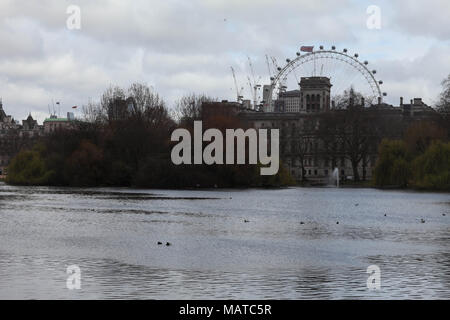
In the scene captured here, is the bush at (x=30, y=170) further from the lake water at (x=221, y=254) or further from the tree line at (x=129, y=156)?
the lake water at (x=221, y=254)

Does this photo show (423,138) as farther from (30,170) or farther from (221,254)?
(221,254)

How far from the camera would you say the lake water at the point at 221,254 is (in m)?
22.3

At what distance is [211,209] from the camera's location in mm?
58312

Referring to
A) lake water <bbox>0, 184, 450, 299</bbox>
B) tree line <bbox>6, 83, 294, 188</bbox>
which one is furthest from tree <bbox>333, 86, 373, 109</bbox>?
lake water <bbox>0, 184, 450, 299</bbox>

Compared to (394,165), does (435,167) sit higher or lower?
lower

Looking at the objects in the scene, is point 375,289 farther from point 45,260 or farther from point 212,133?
point 212,133

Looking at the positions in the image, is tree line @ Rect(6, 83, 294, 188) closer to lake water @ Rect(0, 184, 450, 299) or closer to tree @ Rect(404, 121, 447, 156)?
tree @ Rect(404, 121, 447, 156)

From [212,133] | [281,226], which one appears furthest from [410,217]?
[212,133]

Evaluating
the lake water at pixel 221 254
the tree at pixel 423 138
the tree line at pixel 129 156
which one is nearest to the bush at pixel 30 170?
the tree line at pixel 129 156

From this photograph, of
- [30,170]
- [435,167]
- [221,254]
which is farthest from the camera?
[30,170]

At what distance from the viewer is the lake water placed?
2230 centimetres

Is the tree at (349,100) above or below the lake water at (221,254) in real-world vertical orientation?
above

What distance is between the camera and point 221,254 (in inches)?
1196

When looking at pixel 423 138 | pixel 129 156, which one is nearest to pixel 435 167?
pixel 423 138
